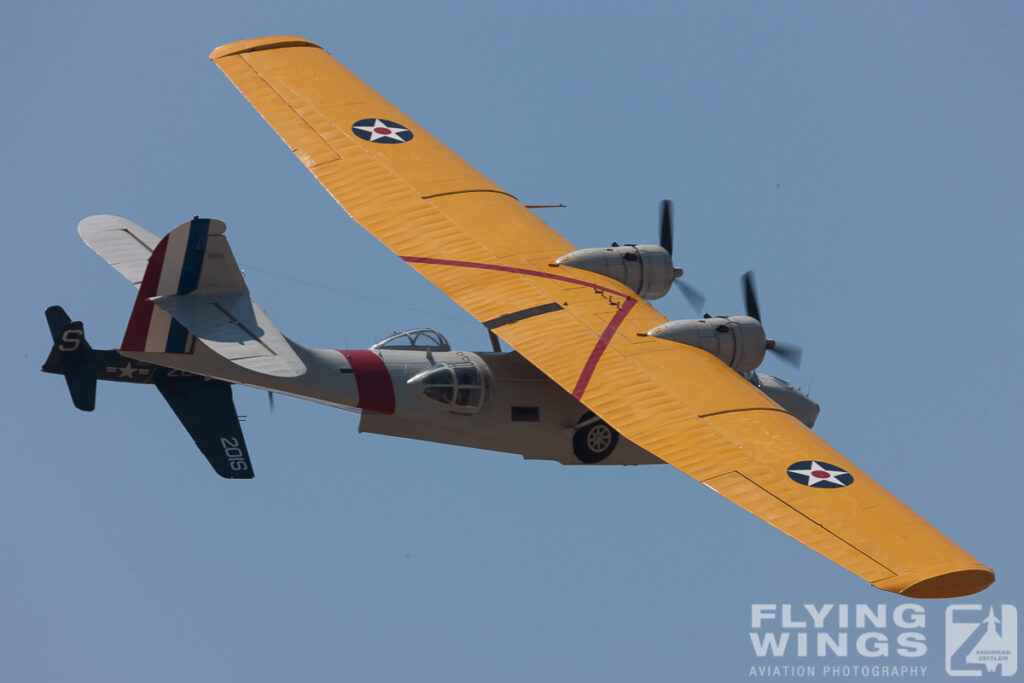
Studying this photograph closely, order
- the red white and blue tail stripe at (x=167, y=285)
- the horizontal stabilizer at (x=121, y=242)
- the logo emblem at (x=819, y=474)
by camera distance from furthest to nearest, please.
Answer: the horizontal stabilizer at (x=121, y=242) → the red white and blue tail stripe at (x=167, y=285) → the logo emblem at (x=819, y=474)

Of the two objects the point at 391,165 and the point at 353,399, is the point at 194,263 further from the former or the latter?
the point at 391,165

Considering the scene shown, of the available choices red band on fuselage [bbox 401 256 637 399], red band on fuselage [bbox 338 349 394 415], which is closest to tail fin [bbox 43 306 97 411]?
red band on fuselage [bbox 338 349 394 415]

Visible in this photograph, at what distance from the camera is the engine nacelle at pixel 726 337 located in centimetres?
3762

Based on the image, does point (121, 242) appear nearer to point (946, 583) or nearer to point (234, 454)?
point (234, 454)

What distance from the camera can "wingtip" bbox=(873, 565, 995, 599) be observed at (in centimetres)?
2944

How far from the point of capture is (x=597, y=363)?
120 ft

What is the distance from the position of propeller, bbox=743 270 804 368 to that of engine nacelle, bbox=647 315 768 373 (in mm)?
370

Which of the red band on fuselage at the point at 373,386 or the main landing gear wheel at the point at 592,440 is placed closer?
the red band on fuselage at the point at 373,386

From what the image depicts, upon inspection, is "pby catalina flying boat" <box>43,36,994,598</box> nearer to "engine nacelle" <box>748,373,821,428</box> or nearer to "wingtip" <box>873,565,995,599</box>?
"engine nacelle" <box>748,373,821,428</box>

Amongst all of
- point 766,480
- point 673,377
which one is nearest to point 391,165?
point 673,377

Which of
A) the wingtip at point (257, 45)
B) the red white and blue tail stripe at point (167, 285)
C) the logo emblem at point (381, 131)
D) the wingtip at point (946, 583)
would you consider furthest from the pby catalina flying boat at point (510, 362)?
the wingtip at point (257, 45)

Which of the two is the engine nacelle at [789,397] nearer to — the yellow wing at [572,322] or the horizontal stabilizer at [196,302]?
the yellow wing at [572,322]

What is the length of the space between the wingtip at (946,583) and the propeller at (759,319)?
9.60 metres

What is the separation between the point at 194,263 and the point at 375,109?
10.9 meters
